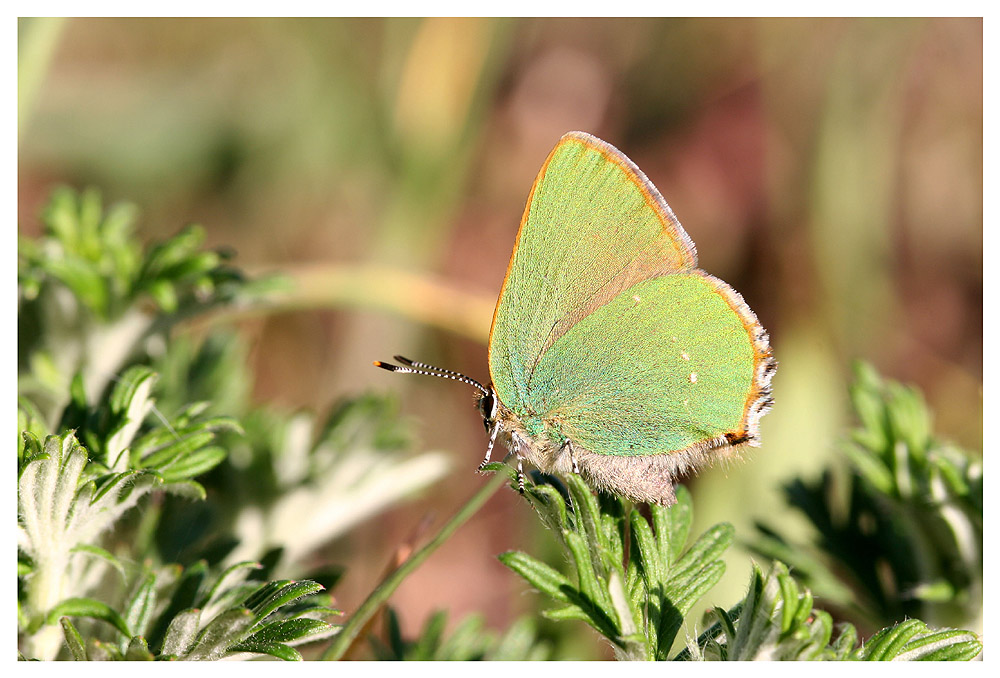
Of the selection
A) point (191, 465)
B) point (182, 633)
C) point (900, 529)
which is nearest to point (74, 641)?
point (182, 633)

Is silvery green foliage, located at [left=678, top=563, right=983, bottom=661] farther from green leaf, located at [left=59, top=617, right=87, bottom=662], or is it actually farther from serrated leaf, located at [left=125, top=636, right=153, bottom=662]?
green leaf, located at [left=59, top=617, right=87, bottom=662]

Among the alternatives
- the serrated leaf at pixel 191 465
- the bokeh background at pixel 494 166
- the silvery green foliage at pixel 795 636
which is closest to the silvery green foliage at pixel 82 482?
the serrated leaf at pixel 191 465

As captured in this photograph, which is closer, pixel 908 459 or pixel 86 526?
pixel 86 526

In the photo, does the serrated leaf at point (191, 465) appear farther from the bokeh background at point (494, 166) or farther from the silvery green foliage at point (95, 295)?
the bokeh background at point (494, 166)

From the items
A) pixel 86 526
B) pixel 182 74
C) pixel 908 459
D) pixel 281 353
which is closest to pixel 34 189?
pixel 182 74

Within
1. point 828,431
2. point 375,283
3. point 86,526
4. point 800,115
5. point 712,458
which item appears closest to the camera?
point 86,526

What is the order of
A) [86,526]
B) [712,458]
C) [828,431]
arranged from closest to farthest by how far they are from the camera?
[86,526]
[712,458]
[828,431]

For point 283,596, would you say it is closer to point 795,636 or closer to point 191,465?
point 191,465

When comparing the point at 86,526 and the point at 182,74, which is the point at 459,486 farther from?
the point at 182,74
